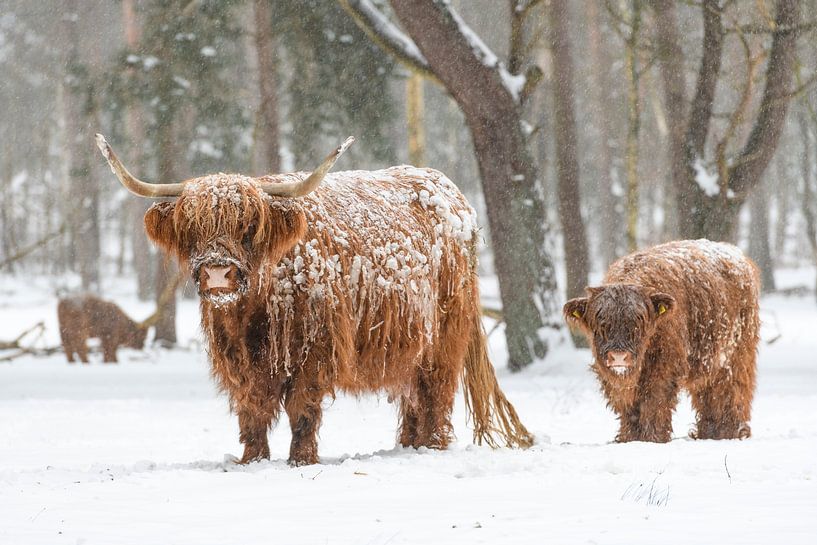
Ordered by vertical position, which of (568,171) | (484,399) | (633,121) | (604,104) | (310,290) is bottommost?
(484,399)

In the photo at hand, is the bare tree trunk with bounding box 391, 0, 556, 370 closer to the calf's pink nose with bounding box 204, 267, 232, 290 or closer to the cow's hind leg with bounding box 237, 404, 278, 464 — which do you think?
the cow's hind leg with bounding box 237, 404, 278, 464

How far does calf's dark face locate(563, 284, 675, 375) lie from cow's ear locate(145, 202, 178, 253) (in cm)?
293

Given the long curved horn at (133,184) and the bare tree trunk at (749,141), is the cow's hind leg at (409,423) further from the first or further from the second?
the bare tree trunk at (749,141)

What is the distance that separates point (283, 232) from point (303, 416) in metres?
1.01

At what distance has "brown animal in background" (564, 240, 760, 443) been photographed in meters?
6.68

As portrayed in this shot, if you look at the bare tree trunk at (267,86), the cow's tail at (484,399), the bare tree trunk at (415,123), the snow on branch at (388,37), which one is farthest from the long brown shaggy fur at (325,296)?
the bare tree trunk at (267,86)

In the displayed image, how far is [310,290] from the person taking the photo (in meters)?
5.36

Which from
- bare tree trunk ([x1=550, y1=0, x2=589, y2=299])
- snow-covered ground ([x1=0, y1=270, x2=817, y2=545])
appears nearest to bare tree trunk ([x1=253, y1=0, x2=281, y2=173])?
bare tree trunk ([x1=550, y1=0, x2=589, y2=299])

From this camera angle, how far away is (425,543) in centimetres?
338

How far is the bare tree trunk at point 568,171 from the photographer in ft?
44.4

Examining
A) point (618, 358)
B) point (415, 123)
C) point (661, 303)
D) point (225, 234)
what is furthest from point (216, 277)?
point (415, 123)

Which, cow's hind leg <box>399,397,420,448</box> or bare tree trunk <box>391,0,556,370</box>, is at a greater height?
bare tree trunk <box>391,0,556,370</box>

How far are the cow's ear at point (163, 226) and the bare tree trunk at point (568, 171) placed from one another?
8.85 metres

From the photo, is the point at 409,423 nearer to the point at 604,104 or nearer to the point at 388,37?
the point at 388,37
